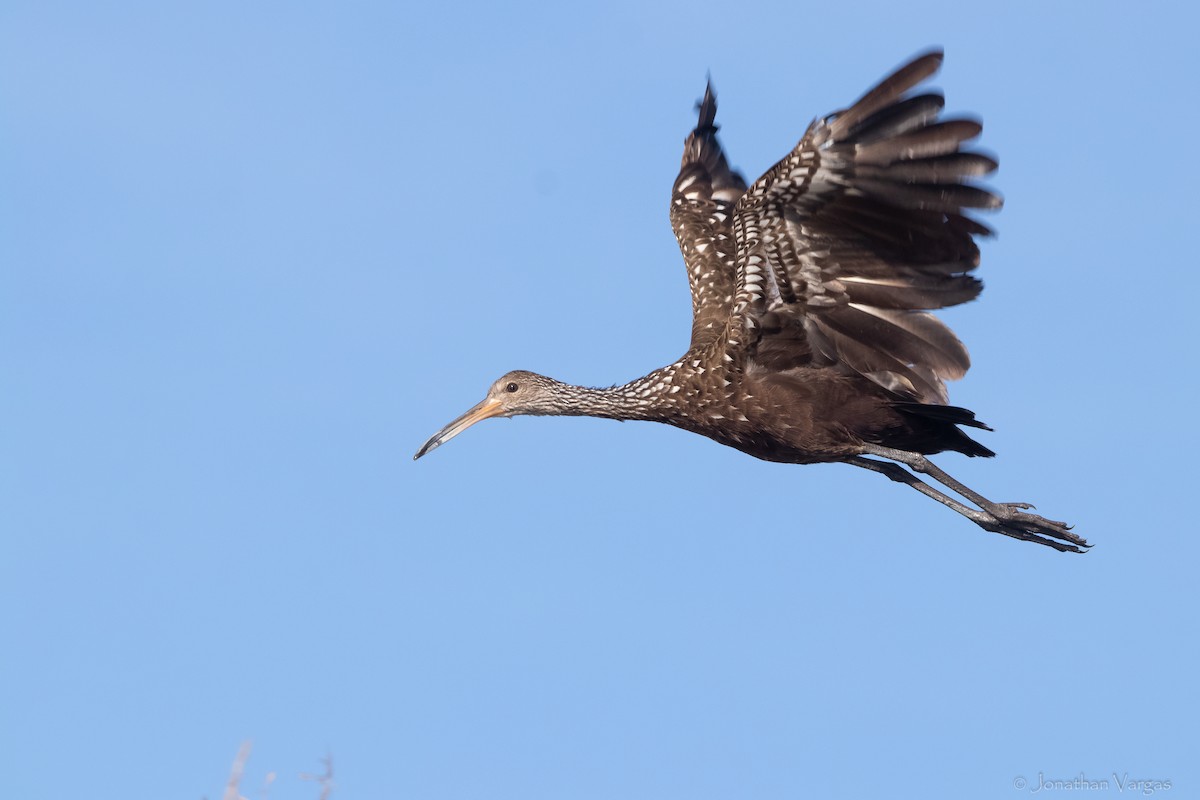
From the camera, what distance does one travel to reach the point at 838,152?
25.5ft

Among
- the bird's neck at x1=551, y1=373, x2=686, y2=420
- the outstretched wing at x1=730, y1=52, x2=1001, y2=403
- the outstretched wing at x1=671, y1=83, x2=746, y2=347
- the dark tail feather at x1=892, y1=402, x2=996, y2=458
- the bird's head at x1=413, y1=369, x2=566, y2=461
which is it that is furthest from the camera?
the outstretched wing at x1=671, y1=83, x2=746, y2=347

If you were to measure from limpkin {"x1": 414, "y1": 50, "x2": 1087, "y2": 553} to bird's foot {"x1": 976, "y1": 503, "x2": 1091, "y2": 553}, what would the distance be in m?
0.01

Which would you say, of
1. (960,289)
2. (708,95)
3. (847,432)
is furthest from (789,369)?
(708,95)

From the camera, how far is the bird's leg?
9.43 m

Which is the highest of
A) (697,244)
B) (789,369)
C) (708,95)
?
(708,95)

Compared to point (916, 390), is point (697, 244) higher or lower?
higher

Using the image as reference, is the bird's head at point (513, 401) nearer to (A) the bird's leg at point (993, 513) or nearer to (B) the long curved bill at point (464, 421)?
(B) the long curved bill at point (464, 421)

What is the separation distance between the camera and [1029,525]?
948 cm

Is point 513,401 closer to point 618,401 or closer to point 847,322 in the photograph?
point 618,401

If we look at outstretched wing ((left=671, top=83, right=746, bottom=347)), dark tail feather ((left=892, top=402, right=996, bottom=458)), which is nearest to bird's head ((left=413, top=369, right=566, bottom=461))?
outstretched wing ((left=671, top=83, right=746, bottom=347))

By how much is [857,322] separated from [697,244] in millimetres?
2715

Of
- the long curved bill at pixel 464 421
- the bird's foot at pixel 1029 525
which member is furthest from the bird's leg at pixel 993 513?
the long curved bill at pixel 464 421

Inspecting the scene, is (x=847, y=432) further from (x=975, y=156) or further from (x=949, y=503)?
(x=975, y=156)

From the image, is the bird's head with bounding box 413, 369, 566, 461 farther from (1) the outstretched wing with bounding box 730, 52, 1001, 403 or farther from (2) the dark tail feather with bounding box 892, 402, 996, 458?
(2) the dark tail feather with bounding box 892, 402, 996, 458
